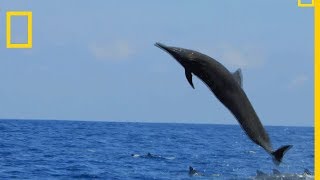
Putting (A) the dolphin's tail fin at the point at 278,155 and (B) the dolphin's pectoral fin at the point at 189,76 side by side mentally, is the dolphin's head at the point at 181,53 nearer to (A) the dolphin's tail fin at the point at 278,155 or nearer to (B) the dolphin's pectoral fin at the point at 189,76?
(B) the dolphin's pectoral fin at the point at 189,76

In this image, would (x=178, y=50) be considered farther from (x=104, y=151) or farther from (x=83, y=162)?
(x=104, y=151)

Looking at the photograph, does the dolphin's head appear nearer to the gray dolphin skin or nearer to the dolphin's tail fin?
the gray dolphin skin

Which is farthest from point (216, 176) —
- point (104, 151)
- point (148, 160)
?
point (104, 151)

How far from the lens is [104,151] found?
7119 centimetres

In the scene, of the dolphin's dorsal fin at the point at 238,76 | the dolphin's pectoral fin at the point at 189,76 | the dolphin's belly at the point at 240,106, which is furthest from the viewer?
the dolphin's pectoral fin at the point at 189,76

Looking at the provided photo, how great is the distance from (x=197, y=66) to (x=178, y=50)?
0.90ft

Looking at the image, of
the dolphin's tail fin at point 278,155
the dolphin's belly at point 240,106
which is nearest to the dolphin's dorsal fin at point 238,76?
the dolphin's belly at point 240,106

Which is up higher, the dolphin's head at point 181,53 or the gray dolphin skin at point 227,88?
the dolphin's head at point 181,53

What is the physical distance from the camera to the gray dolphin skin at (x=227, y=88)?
7.80 metres

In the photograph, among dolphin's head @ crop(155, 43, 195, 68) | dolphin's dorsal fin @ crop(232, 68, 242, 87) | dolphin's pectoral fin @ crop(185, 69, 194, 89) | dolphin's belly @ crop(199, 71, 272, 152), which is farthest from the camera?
dolphin's pectoral fin @ crop(185, 69, 194, 89)

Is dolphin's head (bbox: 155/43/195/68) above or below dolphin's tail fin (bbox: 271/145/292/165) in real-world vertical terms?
above

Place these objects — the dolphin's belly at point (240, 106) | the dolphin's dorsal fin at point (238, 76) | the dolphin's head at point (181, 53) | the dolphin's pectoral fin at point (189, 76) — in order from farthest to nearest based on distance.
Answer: the dolphin's pectoral fin at point (189, 76) → the dolphin's dorsal fin at point (238, 76) → the dolphin's belly at point (240, 106) → the dolphin's head at point (181, 53)

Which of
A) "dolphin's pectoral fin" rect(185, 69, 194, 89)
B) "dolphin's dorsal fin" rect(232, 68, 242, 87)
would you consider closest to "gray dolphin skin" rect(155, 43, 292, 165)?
"dolphin's dorsal fin" rect(232, 68, 242, 87)

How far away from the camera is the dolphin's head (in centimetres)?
777
